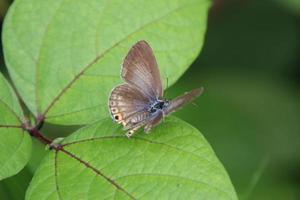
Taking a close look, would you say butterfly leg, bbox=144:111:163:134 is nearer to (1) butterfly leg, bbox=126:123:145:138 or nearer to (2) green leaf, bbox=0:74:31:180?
(1) butterfly leg, bbox=126:123:145:138

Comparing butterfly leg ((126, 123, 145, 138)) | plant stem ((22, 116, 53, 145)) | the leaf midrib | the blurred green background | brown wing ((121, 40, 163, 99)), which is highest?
brown wing ((121, 40, 163, 99))

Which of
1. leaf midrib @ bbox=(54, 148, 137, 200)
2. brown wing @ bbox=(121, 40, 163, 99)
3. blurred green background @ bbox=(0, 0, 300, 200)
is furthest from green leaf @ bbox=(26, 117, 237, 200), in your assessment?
blurred green background @ bbox=(0, 0, 300, 200)

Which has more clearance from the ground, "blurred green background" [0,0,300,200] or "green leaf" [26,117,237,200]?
"green leaf" [26,117,237,200]

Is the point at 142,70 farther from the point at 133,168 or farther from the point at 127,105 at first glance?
the point at 133,168

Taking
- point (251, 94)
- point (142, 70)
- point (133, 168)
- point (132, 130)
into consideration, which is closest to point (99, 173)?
point (133, 168)

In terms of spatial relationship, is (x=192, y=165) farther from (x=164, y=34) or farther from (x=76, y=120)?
(x=164, y=34)

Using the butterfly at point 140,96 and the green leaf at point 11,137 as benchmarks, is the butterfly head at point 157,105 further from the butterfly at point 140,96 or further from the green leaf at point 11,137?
the green leaf at point 11,137

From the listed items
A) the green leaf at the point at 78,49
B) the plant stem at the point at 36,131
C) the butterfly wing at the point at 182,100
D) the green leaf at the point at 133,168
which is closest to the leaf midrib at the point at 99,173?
the green leaf at the point at 133,168

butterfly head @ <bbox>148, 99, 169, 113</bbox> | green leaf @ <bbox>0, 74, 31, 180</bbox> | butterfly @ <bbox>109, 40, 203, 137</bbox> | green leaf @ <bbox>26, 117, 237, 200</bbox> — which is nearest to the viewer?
green leaf @ <bbox>26, 117, 237, 200</bbox>
